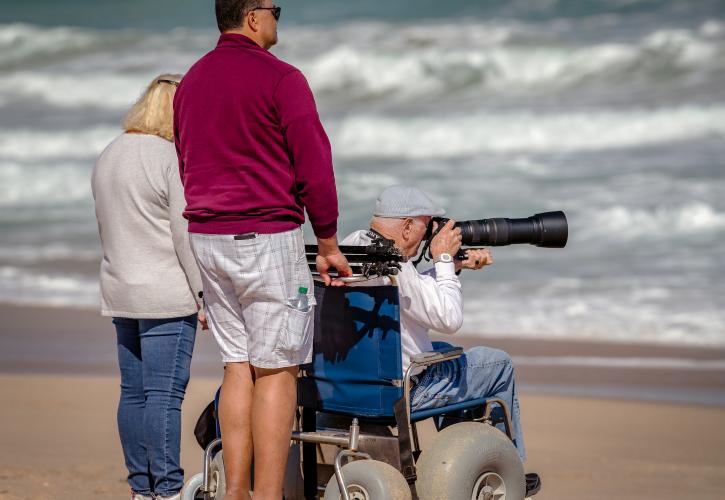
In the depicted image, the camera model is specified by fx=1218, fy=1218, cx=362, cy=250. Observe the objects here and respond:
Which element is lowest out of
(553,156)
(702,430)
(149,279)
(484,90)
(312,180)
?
(702,430)

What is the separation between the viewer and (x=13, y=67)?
22.0 meters

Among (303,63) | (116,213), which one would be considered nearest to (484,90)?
(303,63)

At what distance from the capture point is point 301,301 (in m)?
3.15

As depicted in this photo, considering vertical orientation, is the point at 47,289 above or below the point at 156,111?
below

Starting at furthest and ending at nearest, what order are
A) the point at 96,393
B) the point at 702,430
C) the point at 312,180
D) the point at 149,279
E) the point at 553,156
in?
the point at 553,156, the point at 96,393, the point at 702,430, the point at 149,279, the point at 312,180

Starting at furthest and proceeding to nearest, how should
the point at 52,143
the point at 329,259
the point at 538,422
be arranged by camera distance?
the point at 52,143 → the point at 538,422 → the point at 329,259

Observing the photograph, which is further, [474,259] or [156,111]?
[156,111]

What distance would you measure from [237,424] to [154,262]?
771 millimetres

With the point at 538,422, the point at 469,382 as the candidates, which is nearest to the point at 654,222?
the point at 538,422

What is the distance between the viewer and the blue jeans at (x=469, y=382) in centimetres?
354

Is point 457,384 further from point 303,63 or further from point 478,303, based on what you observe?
point 303,63

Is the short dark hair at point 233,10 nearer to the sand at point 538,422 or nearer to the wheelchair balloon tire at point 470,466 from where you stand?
the wheelchair balloon tire at point 470,466

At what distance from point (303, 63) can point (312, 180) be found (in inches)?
687

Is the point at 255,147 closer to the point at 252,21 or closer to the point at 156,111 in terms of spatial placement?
the point at 252,21
